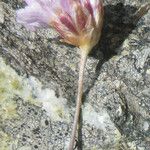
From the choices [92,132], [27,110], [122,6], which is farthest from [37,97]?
[122,6]

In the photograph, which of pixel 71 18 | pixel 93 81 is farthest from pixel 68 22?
pixel 93 81

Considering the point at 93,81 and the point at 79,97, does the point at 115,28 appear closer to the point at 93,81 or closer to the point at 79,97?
the point at 93,81

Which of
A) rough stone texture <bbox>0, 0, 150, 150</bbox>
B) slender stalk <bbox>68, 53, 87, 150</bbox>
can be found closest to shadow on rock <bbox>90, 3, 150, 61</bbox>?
rough stone texture <bbox>0, 0, 150, 150</bbox>

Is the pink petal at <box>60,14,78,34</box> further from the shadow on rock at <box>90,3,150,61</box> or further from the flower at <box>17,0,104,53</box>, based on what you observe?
the shadow on rock at <box>90,3,150,61</box>

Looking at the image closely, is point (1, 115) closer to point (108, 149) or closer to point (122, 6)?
point (108, 149)

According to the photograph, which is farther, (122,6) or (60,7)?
(122,6)

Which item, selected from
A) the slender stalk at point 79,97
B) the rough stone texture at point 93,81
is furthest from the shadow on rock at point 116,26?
the slender stalk at point 79,97
